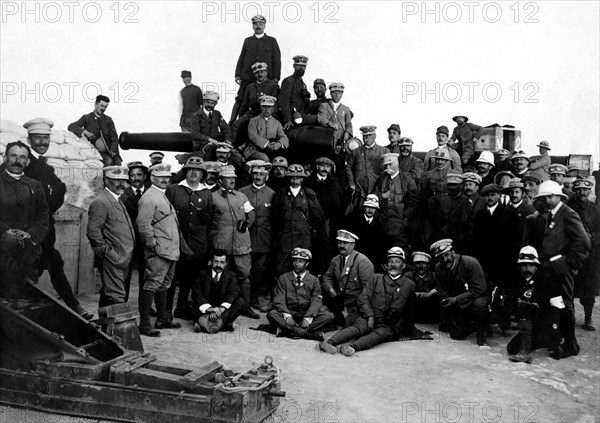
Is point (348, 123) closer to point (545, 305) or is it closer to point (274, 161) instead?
point (274, 161)

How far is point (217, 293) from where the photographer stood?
26.7 feet

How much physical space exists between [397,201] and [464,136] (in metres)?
4.21

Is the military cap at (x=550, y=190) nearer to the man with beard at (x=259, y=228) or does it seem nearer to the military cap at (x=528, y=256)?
the military cap at (x=528, y=256)

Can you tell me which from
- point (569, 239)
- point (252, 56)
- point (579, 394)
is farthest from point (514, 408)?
point (252, 56)

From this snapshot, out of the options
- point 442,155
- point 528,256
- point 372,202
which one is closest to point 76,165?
point 372,202

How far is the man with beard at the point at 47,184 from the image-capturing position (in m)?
7.37

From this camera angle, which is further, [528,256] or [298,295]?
[298,295]

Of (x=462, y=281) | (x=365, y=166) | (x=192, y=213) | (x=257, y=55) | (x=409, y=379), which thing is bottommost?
(x=409, y=379)

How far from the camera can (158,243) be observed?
776 cm

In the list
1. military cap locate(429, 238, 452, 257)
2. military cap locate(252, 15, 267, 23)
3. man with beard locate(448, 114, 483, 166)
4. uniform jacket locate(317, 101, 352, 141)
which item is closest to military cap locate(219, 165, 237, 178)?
uniform jacket locate(317, 101, 352, 141)

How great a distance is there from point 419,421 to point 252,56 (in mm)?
8577

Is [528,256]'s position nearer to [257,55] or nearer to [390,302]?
[390,302]

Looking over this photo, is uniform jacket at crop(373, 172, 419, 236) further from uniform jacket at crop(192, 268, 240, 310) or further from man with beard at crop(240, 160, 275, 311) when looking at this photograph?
uniform jacket at crop(192, 268, 240, 310)

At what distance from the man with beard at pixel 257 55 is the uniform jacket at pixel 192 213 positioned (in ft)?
13.2
